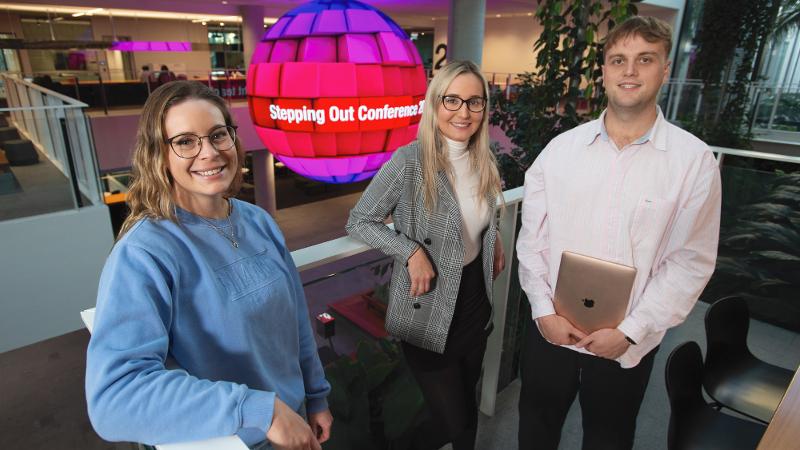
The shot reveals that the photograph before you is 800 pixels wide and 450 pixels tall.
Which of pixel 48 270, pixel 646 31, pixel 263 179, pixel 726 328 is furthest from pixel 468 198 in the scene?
pixel 263 179

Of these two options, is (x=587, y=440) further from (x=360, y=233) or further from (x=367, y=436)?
(x=360, y=233)

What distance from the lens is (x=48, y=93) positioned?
4.98m

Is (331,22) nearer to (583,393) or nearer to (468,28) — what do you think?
(583,393)

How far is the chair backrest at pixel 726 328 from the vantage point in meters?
1.88

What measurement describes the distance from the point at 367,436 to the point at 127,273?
4.59 ft

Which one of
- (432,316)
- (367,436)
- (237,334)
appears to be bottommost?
(367,436)

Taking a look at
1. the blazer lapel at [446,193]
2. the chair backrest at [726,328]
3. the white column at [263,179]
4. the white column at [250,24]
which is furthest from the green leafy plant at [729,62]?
the white column at [263,179]

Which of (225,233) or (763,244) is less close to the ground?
(225,233)

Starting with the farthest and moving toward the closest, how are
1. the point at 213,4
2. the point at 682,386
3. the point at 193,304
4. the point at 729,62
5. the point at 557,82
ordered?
the point at 213,4
the point at 729,62
the point at 557,82
the point at 682,386
the point at 193,304

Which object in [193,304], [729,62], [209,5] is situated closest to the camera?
[193,304]

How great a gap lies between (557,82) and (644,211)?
215 centimetres

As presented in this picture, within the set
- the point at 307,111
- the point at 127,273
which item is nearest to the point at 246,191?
the point at 307,111

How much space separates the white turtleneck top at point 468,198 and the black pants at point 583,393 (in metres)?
0.43

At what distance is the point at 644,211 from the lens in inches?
54.6
